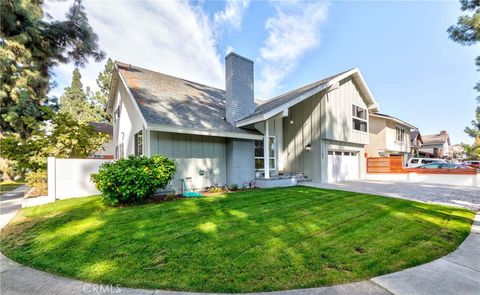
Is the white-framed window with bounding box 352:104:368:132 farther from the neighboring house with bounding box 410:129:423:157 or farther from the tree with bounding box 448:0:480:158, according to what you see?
the neighboring house with bounding box 410:129:423:157

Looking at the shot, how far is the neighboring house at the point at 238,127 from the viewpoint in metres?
8.97

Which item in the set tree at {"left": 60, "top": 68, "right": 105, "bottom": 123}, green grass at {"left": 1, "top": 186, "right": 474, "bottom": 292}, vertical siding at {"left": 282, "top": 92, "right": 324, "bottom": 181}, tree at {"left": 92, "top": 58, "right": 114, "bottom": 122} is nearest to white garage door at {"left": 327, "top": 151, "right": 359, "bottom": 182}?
vertical siding at {"left": 282, "top": 92, "right": 324, "bottom": 181}

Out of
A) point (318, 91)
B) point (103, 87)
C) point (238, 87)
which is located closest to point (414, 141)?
point (318, 91)

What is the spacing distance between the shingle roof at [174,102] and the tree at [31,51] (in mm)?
3720

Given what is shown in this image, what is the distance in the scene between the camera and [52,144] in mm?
9523

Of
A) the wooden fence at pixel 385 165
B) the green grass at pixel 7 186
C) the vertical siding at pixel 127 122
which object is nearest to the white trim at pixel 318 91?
the wooden fence at pixel 385 165

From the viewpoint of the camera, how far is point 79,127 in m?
10.2

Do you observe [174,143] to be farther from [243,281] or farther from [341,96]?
[341,96]

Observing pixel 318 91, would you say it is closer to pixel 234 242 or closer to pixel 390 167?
pixel 390 167

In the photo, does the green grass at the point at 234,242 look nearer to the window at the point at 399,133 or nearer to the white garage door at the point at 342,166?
the white garage door at the point at 342,166

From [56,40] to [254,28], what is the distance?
11934 mm

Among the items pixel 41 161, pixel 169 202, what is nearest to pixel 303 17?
pixel 169 202

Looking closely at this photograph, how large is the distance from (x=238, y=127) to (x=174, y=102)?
3.25 m

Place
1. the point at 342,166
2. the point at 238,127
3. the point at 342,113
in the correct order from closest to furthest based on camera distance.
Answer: the point at 238,127
the point at 342,113
the point at 342,166
